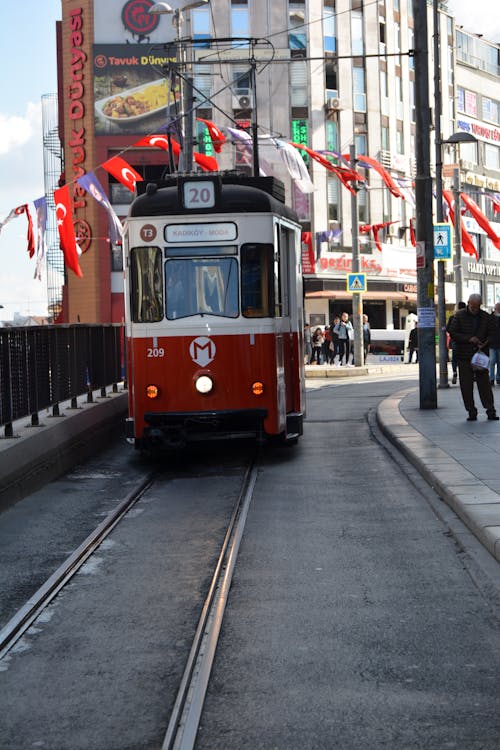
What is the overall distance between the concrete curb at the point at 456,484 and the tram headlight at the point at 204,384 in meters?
2.28

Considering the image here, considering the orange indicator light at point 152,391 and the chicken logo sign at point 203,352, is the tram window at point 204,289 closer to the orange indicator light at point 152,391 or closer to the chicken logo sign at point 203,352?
the chicken logo sign at point 203,352

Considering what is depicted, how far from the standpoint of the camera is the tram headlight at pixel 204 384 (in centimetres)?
1405

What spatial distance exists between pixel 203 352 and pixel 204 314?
1.38 feet

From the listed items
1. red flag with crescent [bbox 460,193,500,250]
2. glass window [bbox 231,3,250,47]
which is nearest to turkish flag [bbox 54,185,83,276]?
red flag with crescent [bbox 460,193,500,250]

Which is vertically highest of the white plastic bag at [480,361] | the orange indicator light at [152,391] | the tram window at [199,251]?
the tram window at [199,251]

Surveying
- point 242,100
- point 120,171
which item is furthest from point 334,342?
point 120,171

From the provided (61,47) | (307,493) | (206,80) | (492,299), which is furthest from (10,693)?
(492,299)

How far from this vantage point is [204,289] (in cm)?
1423

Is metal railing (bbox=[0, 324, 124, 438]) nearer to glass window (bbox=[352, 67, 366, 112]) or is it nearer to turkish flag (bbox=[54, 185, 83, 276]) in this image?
turkish flag (bbox=[54, 185, 83, 276])

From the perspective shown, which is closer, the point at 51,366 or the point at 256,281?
the point at 256,281

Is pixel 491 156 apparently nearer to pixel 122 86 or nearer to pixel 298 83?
pixel 298 83

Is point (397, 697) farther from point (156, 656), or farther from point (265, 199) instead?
point (265, 199)

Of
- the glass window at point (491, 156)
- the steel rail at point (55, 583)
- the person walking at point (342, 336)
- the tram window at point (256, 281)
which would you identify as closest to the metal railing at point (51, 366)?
the steel rail at point (55, 583)

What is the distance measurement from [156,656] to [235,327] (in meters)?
8.20
